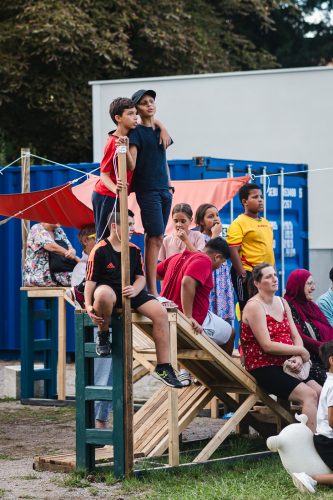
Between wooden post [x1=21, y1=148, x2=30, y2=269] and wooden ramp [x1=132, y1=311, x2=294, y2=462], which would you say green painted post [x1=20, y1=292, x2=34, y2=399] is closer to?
wooden post [x1=21, y1=148, x2=30, y2=269]

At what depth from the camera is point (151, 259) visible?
848 centimetres

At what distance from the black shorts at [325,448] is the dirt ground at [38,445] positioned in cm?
132

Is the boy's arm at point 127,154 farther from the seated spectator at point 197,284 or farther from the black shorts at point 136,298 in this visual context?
the seated spectator at point 197,284

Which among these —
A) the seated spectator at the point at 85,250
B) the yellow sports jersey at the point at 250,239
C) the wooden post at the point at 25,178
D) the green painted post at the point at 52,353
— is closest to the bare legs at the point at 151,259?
the yellow sports jersey at the point at 250,239

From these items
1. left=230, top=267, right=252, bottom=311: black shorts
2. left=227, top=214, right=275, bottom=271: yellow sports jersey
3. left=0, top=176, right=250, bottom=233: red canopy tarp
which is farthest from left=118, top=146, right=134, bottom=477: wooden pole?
left=0, top=176, right=250, bottom=233: red canopy tarp

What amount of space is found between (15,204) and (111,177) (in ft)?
10.8

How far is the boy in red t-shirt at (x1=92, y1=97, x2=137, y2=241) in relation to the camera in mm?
8047

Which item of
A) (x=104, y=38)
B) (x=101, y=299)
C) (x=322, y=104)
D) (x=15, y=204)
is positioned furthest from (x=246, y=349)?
(x=104, y=38)

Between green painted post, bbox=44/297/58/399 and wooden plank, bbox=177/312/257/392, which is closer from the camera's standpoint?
wooden plank, bbox=177/312/257/392

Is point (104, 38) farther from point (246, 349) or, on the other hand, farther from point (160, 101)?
point (246, 349)

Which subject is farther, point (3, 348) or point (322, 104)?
point (322, 104)

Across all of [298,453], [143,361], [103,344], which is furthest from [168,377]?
[143,361]

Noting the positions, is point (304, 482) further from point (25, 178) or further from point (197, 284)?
point (25, 178)

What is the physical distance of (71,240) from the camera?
15.7 m
